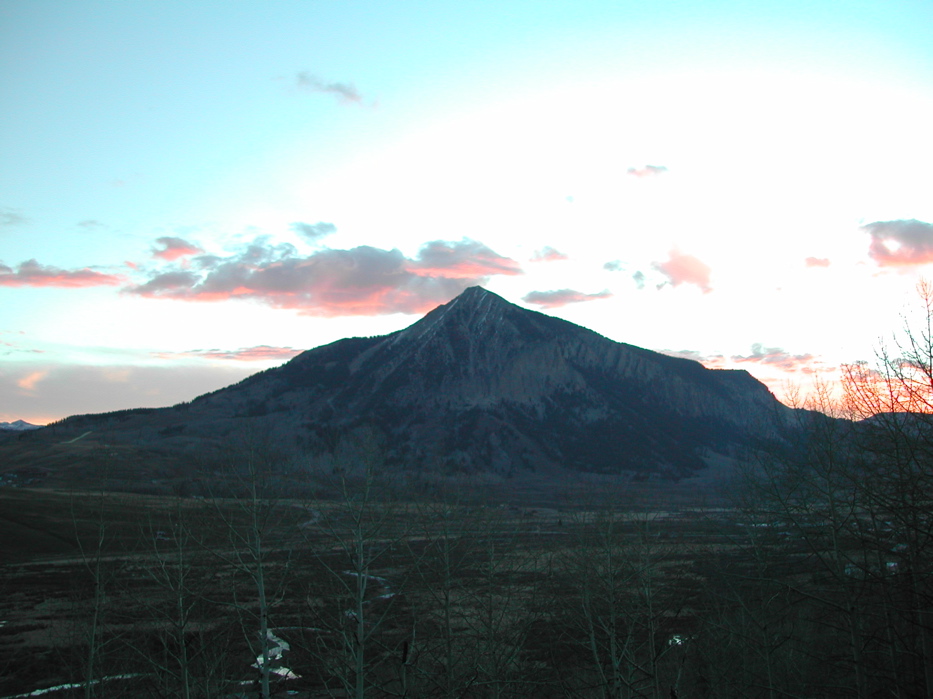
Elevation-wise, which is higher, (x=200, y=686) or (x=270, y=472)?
(x=270, y=472)

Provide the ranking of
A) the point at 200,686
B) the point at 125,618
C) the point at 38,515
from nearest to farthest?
the point at 200,686 < the point at 125,618 < the point at 38,515

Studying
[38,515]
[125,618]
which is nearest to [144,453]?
[38,515]

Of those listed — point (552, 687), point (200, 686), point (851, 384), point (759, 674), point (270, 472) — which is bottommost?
point (552, 687)

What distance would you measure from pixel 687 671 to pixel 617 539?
814 cm

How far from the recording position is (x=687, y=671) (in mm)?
32656

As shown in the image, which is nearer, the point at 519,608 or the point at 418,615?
the point at 418,615

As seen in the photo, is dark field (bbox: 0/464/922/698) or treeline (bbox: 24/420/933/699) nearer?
treeline (bbox: 24/420/933/699)

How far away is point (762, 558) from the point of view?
28766 millimetres

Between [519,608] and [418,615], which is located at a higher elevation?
[418,615]

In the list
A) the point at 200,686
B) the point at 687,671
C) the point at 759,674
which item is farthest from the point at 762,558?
the point at 200,686

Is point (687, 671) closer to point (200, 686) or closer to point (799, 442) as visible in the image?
point (799, 442)

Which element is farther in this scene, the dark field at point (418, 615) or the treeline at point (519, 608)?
the dark field at point (418, 615)

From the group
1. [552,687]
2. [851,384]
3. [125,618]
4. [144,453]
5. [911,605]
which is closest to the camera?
[911,605]

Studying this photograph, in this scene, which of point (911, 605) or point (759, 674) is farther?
point (759, 674)
